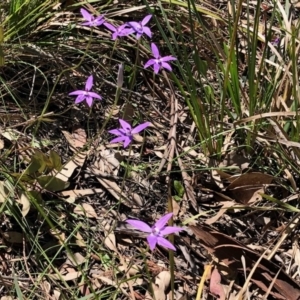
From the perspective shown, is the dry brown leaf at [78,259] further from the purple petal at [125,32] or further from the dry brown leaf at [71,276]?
the purple petal at [125,32]

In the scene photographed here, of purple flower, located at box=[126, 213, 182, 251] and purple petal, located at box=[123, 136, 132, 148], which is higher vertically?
purple petal, located at box=[123, 136, 132, 148]

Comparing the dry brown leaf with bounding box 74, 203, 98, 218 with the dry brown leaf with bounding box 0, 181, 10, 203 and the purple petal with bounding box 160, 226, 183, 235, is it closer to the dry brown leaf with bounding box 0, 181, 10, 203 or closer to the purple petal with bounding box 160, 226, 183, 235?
the dry brown leaf with bounding box 0, 181, 10, 203

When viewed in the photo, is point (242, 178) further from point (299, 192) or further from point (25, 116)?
point (25, 116)

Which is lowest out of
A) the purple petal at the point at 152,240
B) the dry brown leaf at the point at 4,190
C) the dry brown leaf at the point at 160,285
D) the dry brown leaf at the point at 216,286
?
the dry brown leaf at the point at 216,286

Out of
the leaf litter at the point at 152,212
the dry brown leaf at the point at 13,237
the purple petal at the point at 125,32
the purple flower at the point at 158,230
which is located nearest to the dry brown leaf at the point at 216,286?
the leaf litter at the point at 152,212

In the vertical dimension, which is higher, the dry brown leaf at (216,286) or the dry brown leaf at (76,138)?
the dry brown leaf at (76,138)

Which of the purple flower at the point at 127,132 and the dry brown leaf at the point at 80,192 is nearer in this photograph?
the purple flower at the point at 127,132

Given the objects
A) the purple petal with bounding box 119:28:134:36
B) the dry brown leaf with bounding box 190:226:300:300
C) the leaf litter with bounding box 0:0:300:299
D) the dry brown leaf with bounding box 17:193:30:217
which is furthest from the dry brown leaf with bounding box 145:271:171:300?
the purple petal with bounding box 119:28:134:36
